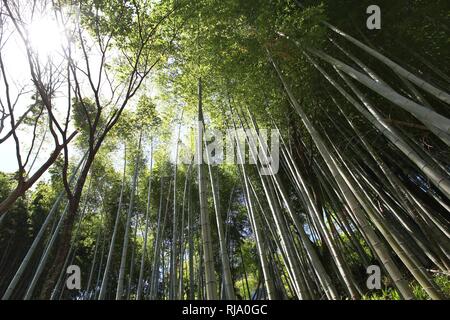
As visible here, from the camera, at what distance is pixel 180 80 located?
17.9 feet

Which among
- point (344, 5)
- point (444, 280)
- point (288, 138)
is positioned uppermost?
point (344, 5)

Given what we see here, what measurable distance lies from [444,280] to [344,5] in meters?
3.46
